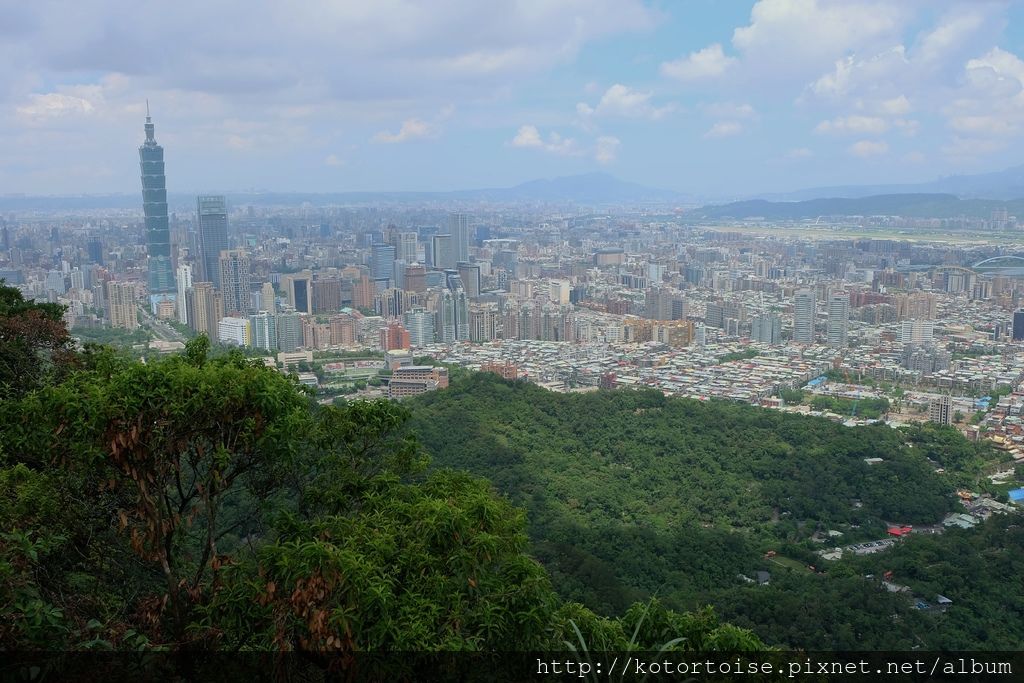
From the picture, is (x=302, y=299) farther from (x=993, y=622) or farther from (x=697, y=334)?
(x=993, y=622)

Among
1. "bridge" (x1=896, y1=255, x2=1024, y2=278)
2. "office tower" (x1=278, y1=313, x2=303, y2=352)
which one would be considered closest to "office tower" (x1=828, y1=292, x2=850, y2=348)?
"bridge" (x1=896, y1=255, x2=1024, y2=278)

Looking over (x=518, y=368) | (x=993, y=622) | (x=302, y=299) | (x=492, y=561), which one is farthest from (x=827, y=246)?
(x=492, y=561)

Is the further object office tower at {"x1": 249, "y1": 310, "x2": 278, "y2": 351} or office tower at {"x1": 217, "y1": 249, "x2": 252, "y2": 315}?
office tower at {"x1": 217, "y1": 249, "x2": 252, "y2": 315}

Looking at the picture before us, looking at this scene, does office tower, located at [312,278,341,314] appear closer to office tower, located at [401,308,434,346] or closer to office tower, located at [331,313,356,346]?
office tower, located at [331,313,356,346]

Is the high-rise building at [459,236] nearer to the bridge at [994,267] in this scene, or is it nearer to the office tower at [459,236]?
the office tower at [459,236]

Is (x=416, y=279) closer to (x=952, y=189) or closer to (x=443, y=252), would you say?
(x=443, y=252)

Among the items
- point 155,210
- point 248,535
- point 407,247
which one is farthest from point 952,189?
point 248,535
